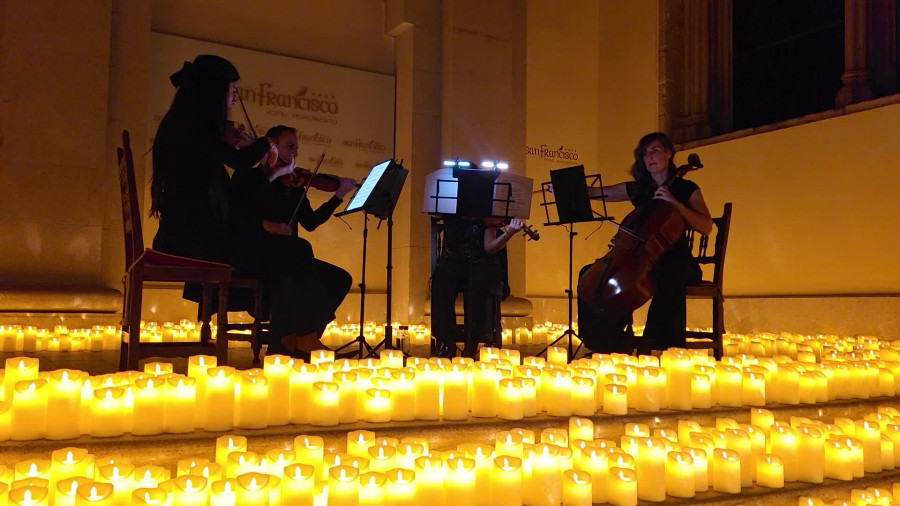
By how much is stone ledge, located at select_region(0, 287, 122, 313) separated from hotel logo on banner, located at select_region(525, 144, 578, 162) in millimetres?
4723

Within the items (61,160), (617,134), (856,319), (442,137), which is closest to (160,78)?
(61,160)

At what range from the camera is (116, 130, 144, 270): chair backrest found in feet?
9.55

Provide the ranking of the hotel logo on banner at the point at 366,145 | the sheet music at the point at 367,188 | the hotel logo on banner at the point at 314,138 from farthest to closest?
the hotel logo on banner at the point at 366,145, the hotel logo on banner at the point at 314,138, the sheet music at the point at 367,188

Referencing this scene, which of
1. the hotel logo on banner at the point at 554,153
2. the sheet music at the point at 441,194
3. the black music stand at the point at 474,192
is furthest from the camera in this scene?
the hotel logo on banner at the point at 554,153

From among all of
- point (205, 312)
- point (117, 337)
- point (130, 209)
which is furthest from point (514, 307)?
point (130, 209)

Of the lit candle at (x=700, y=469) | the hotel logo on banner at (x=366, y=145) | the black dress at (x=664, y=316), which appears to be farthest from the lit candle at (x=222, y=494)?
the hotel logo on banner at (x=366, y=145)

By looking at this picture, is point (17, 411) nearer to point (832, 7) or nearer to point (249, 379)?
point (249, 379)

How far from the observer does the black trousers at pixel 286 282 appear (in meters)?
3.29

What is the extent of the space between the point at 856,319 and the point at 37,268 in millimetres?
6336

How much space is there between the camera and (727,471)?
6.87ft

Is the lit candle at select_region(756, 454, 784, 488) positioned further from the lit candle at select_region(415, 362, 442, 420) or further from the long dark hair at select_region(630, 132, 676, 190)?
the long dark hair at select_region(630, 132, 676, 190)

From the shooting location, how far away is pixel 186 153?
3.08 meters

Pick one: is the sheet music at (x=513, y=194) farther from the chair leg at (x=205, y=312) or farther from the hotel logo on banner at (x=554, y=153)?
the hotel logo on banner at (x=554, y=153)

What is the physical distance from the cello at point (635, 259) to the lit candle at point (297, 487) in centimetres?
254
